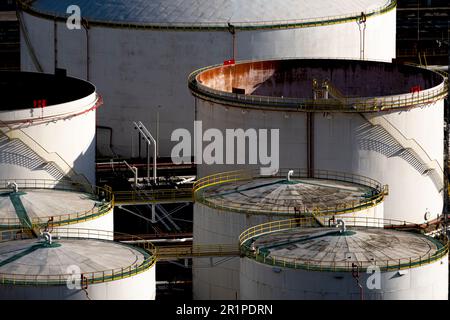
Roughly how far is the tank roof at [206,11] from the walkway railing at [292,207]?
16.1 meters

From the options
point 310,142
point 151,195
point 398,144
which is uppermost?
point 310,142

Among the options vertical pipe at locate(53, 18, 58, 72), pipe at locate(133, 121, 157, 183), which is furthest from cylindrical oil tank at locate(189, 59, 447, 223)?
vertical pipe at locate(53, 18, 58, 72)

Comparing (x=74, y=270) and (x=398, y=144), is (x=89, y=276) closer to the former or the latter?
(x=74, y=270)

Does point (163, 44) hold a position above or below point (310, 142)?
above

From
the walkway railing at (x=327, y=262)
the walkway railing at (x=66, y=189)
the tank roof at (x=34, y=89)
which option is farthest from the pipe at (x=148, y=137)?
the walkway railing at (x=327, y=262)

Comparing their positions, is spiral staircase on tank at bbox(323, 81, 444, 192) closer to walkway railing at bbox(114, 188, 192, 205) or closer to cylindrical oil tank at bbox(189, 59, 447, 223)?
cylindrical oil tank at bbox(189, 59, 447, 223)

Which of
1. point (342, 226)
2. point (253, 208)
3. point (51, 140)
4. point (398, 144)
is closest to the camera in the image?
point (342, 226)

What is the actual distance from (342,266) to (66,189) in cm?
2333

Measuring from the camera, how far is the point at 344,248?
90000 millimetres

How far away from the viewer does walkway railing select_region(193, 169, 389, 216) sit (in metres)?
97.0

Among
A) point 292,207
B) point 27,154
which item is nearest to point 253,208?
point 292,207

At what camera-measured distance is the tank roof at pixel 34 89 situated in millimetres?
115688

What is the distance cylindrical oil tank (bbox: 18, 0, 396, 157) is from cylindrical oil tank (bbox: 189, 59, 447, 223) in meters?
6.14

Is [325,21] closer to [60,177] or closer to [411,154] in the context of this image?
[411,154]
